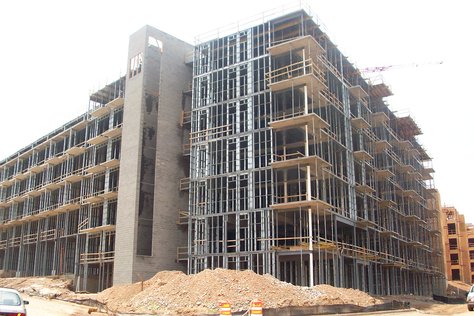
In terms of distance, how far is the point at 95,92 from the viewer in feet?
158

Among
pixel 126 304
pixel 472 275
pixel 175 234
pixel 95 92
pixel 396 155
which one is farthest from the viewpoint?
pixel 472 275

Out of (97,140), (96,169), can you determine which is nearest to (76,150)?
(97,140)

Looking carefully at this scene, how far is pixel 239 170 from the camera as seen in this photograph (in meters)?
36.4

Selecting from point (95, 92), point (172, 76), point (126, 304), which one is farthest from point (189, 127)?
point (126, 304)

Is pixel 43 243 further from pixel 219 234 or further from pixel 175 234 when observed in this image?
pixel 219 234

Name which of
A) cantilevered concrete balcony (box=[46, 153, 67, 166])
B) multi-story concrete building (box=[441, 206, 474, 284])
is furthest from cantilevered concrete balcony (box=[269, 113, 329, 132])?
multi-story concrete building (box=[441, 206, 474, 284])

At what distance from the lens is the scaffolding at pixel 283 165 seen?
34281 millimetres

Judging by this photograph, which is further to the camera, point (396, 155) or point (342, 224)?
point (396, 155)

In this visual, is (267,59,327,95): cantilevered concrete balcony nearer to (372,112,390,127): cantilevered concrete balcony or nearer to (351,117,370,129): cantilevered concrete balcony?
(351,117,370,129): cantilevered concrete balcony

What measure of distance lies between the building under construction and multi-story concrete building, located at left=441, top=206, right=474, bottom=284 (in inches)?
1674

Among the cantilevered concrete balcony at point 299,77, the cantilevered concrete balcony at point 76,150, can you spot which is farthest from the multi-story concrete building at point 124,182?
the cantilevered concrete balcony at point 299,77

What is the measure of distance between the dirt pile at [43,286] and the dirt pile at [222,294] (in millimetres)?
10913

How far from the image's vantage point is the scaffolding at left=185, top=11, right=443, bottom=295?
34.3m

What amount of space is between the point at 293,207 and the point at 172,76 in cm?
1641
